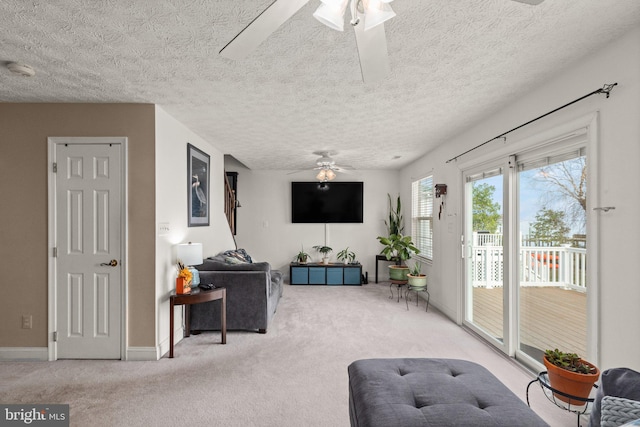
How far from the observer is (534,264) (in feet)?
8.83

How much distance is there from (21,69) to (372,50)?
8.34 feet

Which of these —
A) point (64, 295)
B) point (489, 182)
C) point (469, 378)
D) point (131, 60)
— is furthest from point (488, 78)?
point (64, 295)

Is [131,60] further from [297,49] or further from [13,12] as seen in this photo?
[297,49]

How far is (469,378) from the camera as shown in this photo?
1565 millimetres

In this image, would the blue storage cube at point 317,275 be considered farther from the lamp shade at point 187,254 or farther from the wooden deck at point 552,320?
the wooden deck at point 552,320

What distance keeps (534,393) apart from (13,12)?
13.6 ft

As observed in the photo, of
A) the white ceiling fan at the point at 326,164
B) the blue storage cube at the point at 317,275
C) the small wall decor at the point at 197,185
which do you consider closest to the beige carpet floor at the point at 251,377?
the small wall decor at the point at 197,185

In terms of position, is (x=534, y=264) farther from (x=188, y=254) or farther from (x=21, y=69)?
(x=21, y=69)

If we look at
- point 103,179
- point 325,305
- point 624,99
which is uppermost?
point 624,99

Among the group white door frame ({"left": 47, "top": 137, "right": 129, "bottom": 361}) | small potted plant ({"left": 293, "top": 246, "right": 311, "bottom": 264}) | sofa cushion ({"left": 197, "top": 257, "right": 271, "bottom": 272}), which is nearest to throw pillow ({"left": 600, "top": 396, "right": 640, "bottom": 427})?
sofa cushion ({"left": 197, "top": 257, "right": 271, "bottom": 272})

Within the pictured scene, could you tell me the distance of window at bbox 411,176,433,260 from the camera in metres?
5.16

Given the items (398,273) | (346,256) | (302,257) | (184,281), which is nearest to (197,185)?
(184,281)

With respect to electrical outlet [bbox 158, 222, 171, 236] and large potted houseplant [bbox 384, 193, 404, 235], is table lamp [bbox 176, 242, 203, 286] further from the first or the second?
large potted houseplant [bbox 384, 193, 404, 235]

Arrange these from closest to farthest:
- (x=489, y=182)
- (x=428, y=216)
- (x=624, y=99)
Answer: (x=624, y=99) → (x=489, y=182) → (x=428, y=216)
